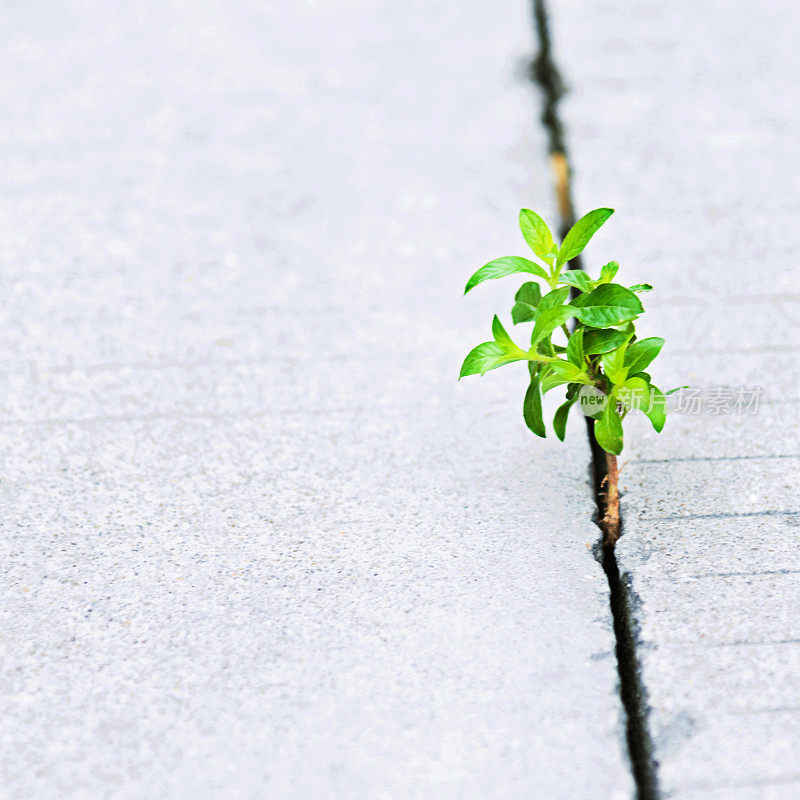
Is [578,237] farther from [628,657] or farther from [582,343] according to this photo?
[628,657]

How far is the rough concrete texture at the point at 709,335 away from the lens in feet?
4.75

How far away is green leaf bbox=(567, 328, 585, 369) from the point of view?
1.62 m

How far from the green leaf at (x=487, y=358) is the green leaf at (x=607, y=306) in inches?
5.0

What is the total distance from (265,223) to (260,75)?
0.83 m

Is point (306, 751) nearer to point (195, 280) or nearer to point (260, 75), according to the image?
point (195, 280)

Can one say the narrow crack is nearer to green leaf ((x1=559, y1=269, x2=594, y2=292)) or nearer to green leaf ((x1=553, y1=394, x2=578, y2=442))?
green leaf ((x1=553, y1=394, x2=578, y2=442))

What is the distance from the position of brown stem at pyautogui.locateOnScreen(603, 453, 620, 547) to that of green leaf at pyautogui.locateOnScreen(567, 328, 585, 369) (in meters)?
0.21

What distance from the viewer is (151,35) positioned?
11.1 ft

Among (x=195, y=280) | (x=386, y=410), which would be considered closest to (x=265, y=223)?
(x=195, y=280)

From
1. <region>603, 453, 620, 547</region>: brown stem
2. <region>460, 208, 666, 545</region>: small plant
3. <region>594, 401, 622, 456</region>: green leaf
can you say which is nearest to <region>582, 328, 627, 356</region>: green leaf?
<region>460, 208, 666, 545</region>: small plant

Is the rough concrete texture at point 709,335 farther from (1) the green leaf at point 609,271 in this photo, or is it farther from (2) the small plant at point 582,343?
(1) the green leaf at point 609,271

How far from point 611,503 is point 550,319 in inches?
15.6

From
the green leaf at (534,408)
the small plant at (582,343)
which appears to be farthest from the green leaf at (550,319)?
the green leaf at (534,408)

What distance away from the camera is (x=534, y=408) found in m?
1.69
